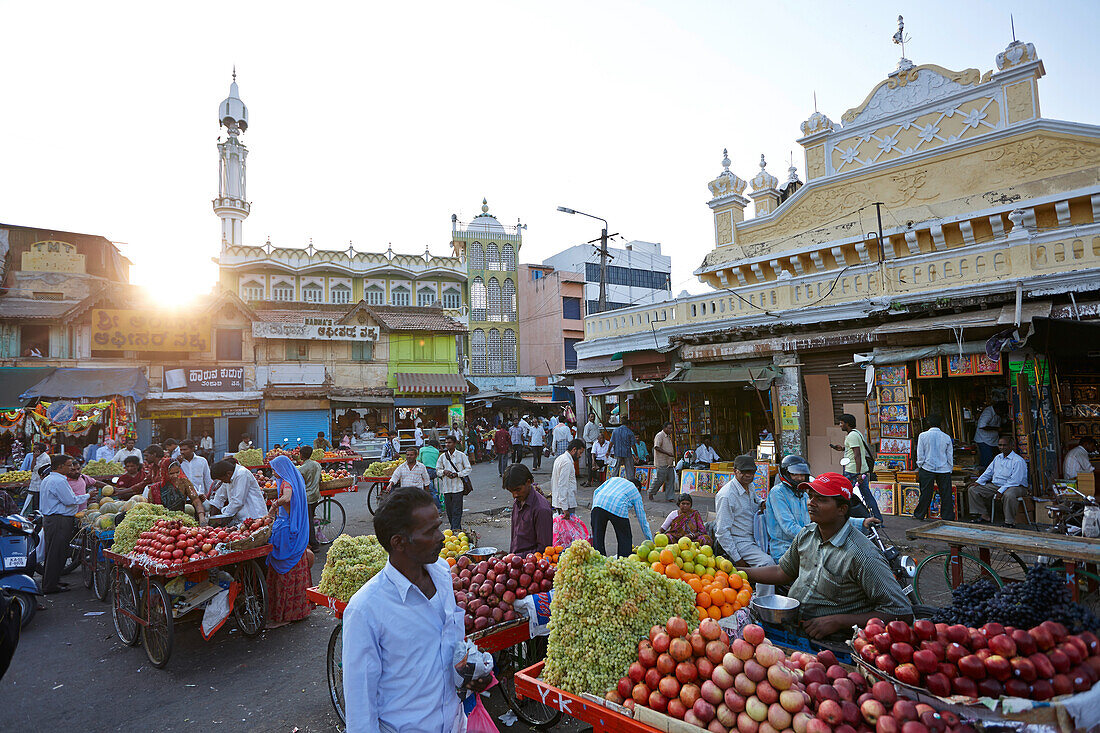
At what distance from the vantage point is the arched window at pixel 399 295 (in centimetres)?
3497

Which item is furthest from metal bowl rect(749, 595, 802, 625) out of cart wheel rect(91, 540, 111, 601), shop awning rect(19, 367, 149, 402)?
shop awning rect(19, 367, 149, 402)

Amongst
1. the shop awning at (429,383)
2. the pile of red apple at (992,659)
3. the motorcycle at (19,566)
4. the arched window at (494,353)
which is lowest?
the motorcycle at (19,566)

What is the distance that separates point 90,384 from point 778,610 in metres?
25.8

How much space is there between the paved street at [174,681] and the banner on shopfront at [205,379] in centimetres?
2066

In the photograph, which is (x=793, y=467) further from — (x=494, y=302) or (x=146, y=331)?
(x=494, y=302)

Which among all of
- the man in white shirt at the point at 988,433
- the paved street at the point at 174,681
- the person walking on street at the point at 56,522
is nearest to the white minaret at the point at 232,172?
the person walking on street at the point at 56,522

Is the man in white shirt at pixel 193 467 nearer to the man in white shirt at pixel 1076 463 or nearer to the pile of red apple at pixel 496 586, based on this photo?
the pile of red apple at pixel 496 586

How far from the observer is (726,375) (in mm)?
13211

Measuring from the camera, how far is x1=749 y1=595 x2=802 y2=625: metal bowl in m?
3.48

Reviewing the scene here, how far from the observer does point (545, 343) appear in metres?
37.7

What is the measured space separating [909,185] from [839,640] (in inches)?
540

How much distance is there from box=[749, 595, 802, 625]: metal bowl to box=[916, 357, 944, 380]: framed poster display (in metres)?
8.63

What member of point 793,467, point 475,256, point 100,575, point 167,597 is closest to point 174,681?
point 167,597

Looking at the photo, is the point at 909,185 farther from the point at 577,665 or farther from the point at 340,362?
the point at 340,362
